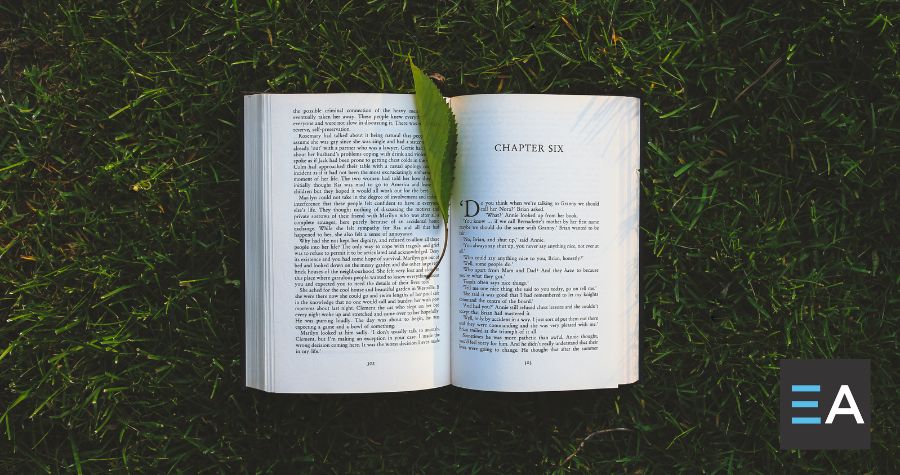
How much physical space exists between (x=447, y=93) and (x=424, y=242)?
203mm

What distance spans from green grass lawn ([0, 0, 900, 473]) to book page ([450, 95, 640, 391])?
0.19ft

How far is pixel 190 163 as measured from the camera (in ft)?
2.98

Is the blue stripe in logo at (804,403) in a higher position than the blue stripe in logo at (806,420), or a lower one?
higher

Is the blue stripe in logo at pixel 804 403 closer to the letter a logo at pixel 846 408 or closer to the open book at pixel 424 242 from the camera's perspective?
the letter a logo at pixel 846 408

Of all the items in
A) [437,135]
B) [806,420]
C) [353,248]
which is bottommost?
[806,420]

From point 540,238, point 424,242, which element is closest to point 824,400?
point 540,238

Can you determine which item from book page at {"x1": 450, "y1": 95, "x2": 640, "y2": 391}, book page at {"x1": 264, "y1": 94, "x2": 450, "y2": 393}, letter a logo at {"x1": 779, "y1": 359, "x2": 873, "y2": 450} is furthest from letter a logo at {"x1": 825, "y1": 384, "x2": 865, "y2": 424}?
book page at {"x1": 264, "y1": 94, "x2": 450, "y2": 393}

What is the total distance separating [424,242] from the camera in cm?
86

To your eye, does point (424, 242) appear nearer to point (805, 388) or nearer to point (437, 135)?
point (437, 135)

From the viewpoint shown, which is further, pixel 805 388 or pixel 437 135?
pixel 805 388

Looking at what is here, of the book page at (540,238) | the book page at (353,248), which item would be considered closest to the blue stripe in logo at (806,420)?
the book page at (540,238)

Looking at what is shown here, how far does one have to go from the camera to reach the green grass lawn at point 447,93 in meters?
0.91

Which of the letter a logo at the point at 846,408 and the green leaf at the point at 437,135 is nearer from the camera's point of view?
the green leaf at the point at 437,135

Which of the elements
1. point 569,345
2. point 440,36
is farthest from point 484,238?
point 440,36
